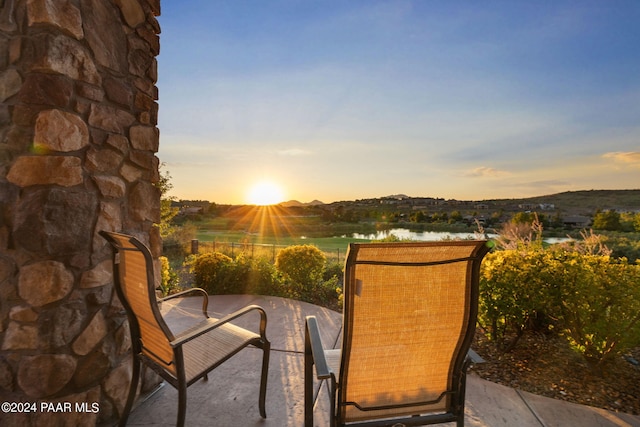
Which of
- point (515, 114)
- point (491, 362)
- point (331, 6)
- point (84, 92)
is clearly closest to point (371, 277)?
point (84, 92)

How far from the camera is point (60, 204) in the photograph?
5.12ft

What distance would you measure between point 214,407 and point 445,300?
5.85ft

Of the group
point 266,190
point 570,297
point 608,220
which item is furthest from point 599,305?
point 608,220

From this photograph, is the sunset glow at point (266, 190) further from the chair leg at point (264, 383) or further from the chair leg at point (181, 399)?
the chair leg at point (181, 399)

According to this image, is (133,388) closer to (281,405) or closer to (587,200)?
(281,405)

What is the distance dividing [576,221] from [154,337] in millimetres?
14286

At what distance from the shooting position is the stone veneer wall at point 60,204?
1506 mm

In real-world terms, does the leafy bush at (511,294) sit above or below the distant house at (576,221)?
below

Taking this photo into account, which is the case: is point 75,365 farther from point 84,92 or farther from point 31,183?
point 84,92

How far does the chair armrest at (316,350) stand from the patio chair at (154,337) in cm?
43

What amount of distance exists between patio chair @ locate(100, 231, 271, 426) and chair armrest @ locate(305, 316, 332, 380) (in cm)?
43

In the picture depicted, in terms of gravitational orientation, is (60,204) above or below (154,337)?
above

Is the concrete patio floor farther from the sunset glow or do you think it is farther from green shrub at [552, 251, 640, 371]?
the sunset glow

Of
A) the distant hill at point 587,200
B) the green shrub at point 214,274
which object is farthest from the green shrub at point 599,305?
the distant hill at point 587,200
